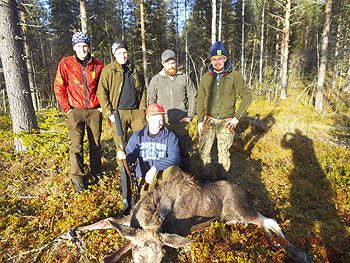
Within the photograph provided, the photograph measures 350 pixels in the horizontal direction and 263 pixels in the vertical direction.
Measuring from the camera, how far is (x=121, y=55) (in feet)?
12.9

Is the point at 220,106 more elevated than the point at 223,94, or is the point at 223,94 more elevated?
the point at 223,94

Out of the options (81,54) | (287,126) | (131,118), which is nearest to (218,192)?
(131,118)

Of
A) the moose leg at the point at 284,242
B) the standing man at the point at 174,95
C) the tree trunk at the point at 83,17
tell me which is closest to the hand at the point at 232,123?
the standing man at the point at 174,95

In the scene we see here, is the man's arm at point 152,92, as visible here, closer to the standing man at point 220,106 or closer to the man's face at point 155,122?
the standing man at point 220,106

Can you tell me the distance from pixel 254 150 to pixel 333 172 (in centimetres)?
250

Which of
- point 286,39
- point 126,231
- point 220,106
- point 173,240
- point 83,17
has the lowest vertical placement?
point 173,240

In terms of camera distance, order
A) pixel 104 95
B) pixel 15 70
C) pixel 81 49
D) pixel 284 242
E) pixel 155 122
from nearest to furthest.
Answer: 1. pixel 284 242
2. pixel 155 122
3. pixel 81 49
4. pixel 104 95
5. pixel 15 70

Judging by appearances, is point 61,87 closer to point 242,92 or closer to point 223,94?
point 223,94

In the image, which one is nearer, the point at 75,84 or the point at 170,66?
the point at 75,84

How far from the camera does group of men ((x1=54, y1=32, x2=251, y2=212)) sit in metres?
3.62

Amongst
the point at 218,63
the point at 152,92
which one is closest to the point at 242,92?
the point at 218,63

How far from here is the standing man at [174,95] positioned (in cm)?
438

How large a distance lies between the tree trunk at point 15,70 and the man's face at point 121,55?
11.7ft

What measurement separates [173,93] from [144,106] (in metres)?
0.78
